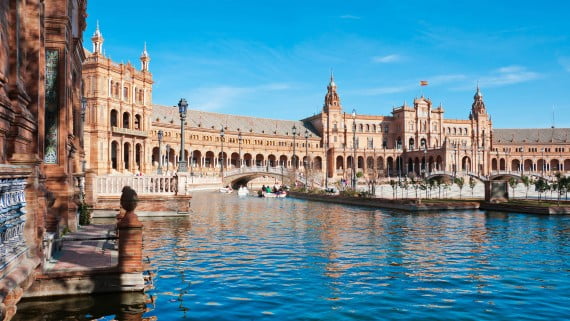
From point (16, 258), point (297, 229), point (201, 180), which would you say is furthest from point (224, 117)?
point (16, 258)

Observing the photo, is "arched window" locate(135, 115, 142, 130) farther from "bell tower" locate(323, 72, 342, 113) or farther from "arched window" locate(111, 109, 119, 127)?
"bell tower" locate(323, 72, 342, 113)

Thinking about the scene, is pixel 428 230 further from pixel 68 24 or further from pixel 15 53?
pixel 15 53

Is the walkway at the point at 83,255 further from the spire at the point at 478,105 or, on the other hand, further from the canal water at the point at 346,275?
the spire at the point at 478,105

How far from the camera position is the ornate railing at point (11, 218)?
760 cm

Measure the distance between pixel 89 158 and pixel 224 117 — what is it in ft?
178

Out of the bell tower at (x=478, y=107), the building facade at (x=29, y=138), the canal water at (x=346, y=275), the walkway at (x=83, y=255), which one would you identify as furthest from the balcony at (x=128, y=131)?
the bell tower at (x=478, y=107)

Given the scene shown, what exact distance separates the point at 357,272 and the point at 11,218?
407 inches

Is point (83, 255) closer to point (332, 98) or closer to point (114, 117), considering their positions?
point (114, 117)

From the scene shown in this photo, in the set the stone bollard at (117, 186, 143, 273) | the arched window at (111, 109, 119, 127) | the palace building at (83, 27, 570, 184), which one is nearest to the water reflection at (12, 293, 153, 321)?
the stone bollard at (117, 186, 143, 273)

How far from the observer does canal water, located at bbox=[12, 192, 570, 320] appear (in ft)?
37.1

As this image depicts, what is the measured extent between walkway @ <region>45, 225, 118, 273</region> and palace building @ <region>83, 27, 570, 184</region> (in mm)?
64494

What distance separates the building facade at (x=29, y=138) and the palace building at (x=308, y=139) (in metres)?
63.5

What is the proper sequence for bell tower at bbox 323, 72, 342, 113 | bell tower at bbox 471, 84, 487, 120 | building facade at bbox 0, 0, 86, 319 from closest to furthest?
building facade at bbox 0, 0, 86, 319, bell tower at bbox 323, 72, 342, 113, bell tower at bbox 471, 84, 487, 120

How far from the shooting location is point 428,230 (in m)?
27.4
